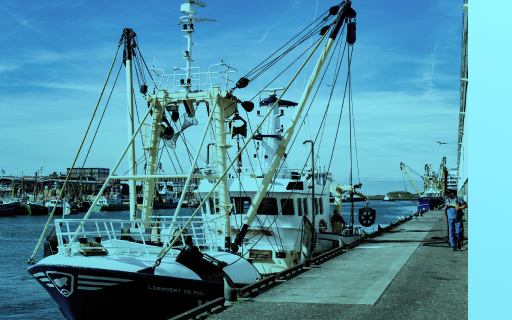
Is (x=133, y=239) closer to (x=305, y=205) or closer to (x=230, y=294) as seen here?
(x=230, y=294)

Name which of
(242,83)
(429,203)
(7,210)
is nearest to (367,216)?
(242,83)

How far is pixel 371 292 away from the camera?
36.5 ft

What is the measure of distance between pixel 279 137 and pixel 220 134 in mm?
6666

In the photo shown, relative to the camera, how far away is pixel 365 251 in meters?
19.5

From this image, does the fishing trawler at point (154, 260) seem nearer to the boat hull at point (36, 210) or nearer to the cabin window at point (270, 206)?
the cabin window at point (270, 206)

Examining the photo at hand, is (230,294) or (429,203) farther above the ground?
(230,294)

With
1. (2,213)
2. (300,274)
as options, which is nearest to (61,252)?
(300,274)

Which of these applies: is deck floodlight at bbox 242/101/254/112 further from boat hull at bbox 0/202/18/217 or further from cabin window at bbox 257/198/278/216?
boat hull at bbox 0/202/18/217

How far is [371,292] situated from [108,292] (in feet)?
18.7

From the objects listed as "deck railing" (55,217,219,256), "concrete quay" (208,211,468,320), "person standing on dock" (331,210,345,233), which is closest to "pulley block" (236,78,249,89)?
"deck railing" (55,217,219,256)

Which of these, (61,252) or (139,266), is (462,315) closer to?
(139,266)

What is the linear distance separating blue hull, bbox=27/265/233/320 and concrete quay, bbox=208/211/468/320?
1.56 m

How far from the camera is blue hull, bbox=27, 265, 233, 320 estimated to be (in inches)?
406

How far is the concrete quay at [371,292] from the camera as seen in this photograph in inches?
368
